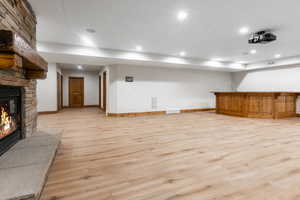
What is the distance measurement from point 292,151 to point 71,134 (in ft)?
14.8

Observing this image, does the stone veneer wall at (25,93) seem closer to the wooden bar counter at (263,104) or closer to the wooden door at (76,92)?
the wooden bar counter at (263,104)

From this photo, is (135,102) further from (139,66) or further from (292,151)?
(292,151)

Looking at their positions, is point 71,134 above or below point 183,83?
below

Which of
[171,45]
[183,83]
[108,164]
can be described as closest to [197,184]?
[108,164]

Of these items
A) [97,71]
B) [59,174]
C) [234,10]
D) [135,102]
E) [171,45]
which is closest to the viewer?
[59,174]

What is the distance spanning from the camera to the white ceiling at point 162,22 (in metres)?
2.76

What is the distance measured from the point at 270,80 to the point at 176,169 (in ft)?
27.8

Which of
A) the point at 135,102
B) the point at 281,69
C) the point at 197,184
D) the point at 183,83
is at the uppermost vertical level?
the point at 281,69

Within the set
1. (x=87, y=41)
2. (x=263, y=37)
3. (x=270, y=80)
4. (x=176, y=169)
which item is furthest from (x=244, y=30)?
(x=270, y=80)

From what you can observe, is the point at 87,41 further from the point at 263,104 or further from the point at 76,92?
the point at 263,104

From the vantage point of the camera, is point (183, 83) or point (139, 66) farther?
point (183, 83)

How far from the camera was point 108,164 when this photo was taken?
88.9 inches

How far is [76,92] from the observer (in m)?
10.2

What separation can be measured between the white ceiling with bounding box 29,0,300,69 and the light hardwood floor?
8.31 feet
